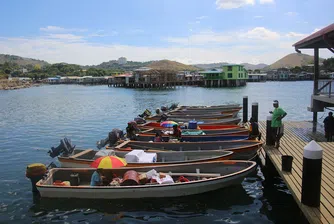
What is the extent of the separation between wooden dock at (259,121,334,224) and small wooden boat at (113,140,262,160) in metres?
0.81

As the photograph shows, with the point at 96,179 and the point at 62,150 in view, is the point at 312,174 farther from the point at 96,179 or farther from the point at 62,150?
the point at 62,150

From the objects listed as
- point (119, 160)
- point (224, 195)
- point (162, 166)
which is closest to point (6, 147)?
point (119, 160)

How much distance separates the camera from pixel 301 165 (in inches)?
377

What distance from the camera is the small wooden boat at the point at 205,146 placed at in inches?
512

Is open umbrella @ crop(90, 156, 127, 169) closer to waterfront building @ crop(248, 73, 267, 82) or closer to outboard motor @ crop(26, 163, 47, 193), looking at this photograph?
outboard motor @ crop(26, 163, 47, 193)

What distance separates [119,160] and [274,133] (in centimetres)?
633

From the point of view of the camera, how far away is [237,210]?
373 inches

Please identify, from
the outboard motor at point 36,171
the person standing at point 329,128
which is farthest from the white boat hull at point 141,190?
the person standing at point 329,128

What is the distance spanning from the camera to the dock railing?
1526 centimetres

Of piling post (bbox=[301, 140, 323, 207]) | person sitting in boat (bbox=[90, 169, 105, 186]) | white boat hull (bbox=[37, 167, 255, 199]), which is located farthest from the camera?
person sitting in boat (bbox=[90, 169, 105, 186])

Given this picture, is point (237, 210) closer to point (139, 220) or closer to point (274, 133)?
point (139, 220)

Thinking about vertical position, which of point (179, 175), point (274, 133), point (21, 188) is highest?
point (274, 133)

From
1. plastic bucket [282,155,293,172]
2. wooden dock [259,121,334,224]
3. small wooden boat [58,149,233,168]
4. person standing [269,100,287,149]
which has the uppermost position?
person standing [269,100,287,149]

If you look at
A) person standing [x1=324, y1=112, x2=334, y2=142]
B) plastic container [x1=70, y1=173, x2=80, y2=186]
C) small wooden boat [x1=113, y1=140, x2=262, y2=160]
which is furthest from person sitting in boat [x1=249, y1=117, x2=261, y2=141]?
plastic container [x1=70, y1=173, x2=80, y2=186]
